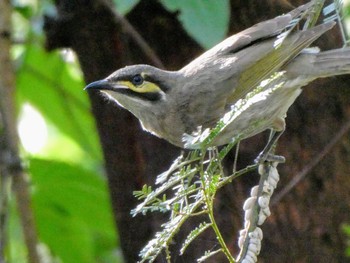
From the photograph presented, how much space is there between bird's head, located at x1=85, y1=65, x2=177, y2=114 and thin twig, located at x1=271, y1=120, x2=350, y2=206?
33.7 inches

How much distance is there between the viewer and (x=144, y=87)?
16.6ft

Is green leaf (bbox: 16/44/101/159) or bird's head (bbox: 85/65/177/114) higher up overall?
green leaf (bbox: 16/44/101/159)

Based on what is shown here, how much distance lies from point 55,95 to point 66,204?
90cm

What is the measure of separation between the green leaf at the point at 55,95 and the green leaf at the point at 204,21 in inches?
79.8

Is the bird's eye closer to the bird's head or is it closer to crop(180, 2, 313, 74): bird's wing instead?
the bird's head

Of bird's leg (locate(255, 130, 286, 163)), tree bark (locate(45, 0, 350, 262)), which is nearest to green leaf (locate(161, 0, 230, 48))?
bird's leg (locate(255, 130, 286, 163))

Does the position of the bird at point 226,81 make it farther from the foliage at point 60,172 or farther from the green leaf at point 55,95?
the green leaf at point 55,95

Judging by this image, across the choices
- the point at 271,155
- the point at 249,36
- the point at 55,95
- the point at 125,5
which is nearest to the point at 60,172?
the point at 55,95

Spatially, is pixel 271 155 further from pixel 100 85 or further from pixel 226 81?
pixel 100 85

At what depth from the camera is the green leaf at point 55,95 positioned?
21.4 feet

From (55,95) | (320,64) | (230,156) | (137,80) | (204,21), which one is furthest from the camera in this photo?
(55,95)

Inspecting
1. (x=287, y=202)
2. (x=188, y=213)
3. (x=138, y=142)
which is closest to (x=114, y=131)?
(x=138, y=142)

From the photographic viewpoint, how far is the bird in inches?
195

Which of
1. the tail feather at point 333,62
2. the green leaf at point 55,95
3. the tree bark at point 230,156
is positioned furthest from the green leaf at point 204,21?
the green leaf at point 55,95
